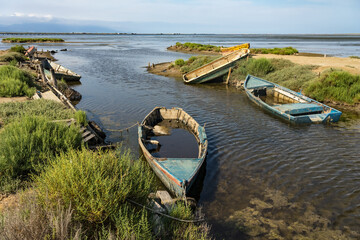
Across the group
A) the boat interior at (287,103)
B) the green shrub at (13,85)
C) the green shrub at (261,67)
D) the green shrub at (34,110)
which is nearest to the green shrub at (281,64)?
the green shrub at (261,67)

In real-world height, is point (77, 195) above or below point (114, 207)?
above

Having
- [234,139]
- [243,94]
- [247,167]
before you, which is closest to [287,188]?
[247,167]

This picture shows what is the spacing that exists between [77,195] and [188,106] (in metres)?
14.9

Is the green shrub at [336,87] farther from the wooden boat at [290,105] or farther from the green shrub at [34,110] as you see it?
the green shrub at [34,110]

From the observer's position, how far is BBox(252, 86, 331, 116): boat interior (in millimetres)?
15539

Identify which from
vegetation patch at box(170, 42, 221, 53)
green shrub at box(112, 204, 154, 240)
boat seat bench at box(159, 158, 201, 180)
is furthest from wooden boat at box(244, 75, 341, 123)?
vegetation patch at box(170, 42, 221, 53)

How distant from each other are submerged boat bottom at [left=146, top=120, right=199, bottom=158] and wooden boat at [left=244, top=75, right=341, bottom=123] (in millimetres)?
6791

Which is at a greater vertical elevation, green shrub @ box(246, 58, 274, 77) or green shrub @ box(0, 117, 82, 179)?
green shrub @ box(246, 58, 274, 77)

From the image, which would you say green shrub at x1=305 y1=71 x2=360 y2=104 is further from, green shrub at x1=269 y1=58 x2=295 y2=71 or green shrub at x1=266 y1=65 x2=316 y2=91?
green shrub at x1=269 y1=58 x2=295 y2=71

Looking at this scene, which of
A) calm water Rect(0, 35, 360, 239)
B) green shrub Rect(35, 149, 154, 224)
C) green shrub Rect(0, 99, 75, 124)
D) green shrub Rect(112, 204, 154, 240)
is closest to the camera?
green shrub Rect(112, 204, 154, 240)

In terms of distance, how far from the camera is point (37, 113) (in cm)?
1124

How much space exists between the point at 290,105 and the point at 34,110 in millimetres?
16043

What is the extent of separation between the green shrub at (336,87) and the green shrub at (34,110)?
1851cm

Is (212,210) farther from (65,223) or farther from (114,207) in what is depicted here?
(65,223)
